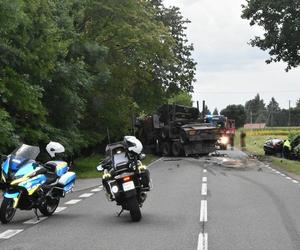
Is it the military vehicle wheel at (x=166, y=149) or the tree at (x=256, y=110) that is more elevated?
the tree at (x=256, y=110)

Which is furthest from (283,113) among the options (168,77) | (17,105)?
(17,105)

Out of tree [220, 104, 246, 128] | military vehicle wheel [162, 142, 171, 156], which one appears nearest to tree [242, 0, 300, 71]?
military vehicle wheel [162, 142, 171, 156]

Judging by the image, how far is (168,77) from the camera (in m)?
42.7

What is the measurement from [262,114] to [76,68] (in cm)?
15199

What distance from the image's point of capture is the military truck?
1399 inches

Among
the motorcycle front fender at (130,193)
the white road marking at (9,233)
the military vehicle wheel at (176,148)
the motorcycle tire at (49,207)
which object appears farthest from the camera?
the military vehicle wheel at (176,148)

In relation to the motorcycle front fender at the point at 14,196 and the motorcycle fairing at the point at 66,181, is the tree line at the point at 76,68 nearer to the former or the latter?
the motorcycle fairing at the point at 66,181

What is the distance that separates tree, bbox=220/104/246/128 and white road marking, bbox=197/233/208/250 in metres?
121

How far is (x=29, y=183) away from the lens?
1012 centimetres

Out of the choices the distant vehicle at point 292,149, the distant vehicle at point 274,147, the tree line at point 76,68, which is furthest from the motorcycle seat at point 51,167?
the distant vehicle at point 274,147

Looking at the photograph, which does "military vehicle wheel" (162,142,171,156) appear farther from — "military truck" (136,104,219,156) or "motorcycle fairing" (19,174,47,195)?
"motorcycle fairing" (19,174,47,195)

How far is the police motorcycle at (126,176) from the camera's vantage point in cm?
1027

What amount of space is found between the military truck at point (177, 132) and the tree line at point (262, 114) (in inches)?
3175

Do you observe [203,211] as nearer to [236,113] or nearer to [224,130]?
[224,130]
